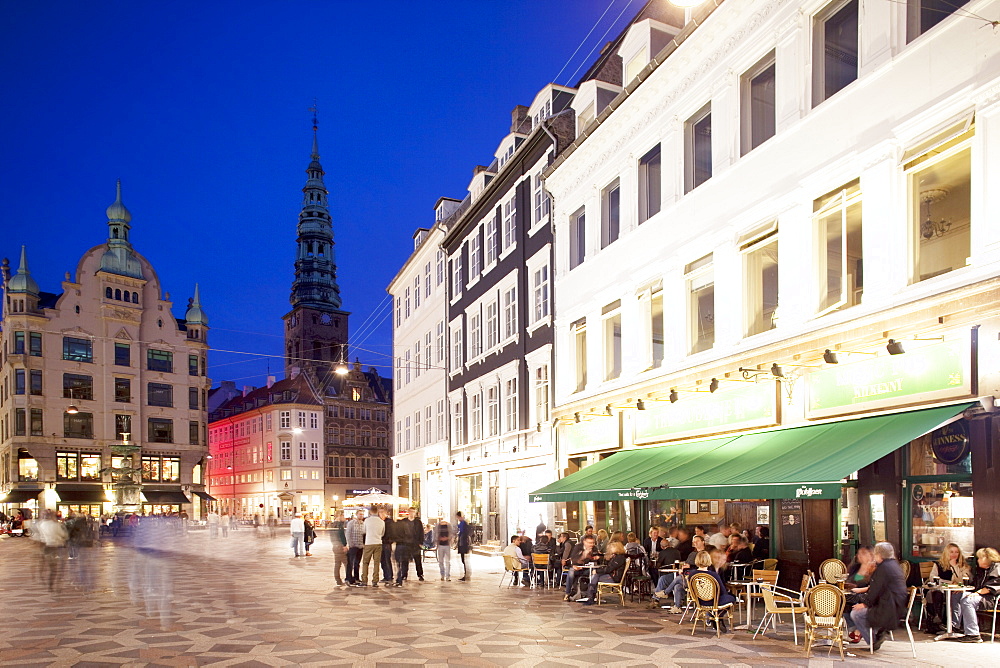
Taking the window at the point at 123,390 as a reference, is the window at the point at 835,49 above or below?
above

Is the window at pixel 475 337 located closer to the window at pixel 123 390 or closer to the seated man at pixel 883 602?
the seated man at pixel 883 602

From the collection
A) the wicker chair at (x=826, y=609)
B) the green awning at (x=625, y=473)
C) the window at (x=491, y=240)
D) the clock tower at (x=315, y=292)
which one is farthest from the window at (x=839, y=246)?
the clock tower at (x=315, y=292)

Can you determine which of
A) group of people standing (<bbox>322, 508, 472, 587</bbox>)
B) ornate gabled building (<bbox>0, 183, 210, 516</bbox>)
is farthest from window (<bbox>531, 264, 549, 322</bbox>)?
ornate gabled building (<bbox>0, 183, 210, 516</bbox>)

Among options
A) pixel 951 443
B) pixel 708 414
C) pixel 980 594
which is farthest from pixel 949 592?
pixel 708 414

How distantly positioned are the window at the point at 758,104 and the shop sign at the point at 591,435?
7.65 m

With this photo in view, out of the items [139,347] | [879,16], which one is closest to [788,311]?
[879,16]

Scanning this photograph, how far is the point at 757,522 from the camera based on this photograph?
1689cm

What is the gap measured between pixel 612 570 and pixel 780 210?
7.22 m

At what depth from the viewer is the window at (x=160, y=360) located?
65250 mm

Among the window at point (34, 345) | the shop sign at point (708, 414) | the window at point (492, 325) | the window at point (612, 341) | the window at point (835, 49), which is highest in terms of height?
the window at point (835, 49)

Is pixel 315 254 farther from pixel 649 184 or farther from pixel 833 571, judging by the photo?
pixel 833 571

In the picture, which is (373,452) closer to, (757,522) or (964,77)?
(757,522)

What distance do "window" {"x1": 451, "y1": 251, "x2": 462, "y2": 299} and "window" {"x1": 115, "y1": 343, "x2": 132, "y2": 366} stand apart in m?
36.8

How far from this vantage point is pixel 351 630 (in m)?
13.0
